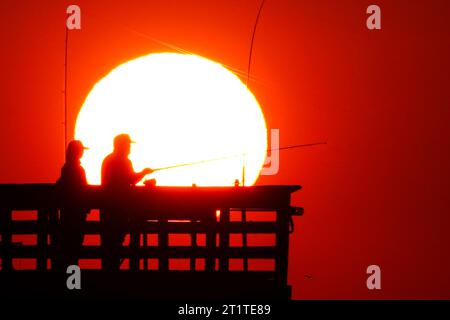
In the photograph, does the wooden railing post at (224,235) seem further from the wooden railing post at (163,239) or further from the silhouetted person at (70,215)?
the silhouetted person at (70,215)

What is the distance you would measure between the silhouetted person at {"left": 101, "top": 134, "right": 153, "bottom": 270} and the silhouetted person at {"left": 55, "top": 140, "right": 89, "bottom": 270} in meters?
0.28

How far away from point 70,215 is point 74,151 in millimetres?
874

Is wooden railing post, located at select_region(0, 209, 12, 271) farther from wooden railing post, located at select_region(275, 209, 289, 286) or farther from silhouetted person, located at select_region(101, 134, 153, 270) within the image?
wooden railing post, located at select_region(275, 209, 289, 286)

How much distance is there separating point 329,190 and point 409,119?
3364 mm

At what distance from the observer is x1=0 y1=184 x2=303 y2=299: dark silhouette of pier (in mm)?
10930

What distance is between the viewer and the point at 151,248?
11242mm

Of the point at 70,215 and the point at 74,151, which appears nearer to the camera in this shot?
the point at 70,215

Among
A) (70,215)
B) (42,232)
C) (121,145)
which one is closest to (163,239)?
(70,215)

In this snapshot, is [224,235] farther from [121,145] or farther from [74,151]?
[74,151]

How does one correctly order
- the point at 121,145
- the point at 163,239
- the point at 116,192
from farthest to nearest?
1. the point at 121,145
2. the point at 163,239
3. the point at 116,192

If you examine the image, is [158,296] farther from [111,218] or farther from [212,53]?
[212,53]

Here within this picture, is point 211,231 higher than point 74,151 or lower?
lower

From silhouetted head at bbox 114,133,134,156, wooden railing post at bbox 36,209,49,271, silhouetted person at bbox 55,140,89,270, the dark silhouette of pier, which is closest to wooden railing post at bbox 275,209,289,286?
the dark silhouette of pier

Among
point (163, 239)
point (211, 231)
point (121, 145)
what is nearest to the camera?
point (211, 231)
